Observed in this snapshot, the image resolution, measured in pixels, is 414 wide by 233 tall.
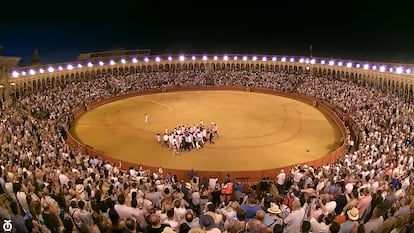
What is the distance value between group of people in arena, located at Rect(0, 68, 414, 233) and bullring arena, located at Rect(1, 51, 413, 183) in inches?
100

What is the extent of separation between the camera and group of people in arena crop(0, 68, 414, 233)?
32.2ft

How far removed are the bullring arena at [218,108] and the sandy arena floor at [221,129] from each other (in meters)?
0.09

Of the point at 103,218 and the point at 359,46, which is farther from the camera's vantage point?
the point at 359,46

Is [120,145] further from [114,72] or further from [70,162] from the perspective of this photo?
[114,72]

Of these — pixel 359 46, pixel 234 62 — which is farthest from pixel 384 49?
pixel 234 62

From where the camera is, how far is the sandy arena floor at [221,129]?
30.8 metres

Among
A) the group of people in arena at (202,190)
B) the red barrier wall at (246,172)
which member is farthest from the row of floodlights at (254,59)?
the red barrier wall at (246,172)

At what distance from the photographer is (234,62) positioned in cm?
7025

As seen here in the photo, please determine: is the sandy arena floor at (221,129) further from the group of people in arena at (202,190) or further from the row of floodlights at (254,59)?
the row of floodlights at (254,59)

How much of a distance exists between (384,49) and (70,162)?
3218 inches

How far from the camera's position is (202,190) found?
17.4 meters

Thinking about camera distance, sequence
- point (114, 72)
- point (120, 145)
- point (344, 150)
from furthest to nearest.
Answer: point (114, 72)
point (120, 145)
point (344, 150)

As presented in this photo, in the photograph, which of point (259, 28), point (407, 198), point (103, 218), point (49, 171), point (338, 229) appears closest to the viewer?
point (338, 229)

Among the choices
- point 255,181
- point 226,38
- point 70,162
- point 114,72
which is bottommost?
point 255,181
